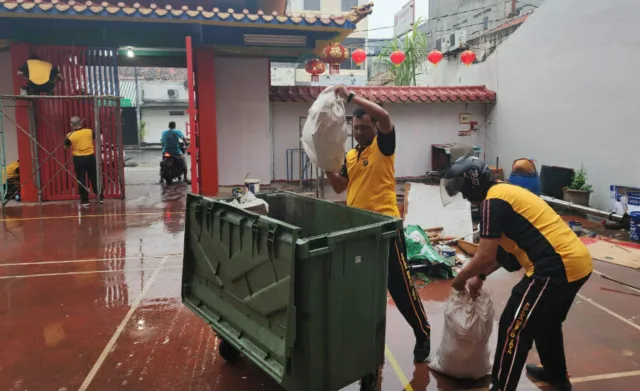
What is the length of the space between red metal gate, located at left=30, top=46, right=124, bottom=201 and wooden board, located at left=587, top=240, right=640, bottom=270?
863 cm

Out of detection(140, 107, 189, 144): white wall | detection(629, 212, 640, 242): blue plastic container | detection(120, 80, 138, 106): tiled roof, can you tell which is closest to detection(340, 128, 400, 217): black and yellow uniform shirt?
detection(629, 212, 640, 242): blue plastic container

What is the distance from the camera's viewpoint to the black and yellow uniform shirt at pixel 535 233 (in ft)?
8.24

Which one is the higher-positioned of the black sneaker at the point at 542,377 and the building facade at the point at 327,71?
the building facade at the point at 327,71

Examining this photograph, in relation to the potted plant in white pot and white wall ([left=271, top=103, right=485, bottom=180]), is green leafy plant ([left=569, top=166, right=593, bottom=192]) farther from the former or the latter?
white wall ([left=271, top=103, right=485, bottom=180])

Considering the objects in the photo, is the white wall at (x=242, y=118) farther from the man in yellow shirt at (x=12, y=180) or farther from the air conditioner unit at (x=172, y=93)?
the air conditioner unit at (x=172, y=93)

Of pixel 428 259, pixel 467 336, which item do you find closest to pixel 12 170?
pixel 428 259

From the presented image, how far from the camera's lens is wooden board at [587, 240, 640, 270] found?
574cm

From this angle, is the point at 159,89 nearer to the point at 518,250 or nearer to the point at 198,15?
the point at 198,15

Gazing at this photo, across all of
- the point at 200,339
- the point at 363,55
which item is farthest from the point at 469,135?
the point at 200,339

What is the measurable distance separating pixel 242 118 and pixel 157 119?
19.6 metres

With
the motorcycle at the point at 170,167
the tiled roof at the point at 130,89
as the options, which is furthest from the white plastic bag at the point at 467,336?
the tiled roof at the point at 130,89

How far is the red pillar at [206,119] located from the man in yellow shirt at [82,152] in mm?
2116

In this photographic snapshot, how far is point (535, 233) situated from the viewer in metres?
2.55

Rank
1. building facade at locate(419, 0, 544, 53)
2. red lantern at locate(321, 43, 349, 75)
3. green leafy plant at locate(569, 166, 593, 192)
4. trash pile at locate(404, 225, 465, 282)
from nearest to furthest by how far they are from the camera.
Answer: trash pile at locate(404, 225, 465, 282) < green leafy plant at locate(569, 166, 593, 192) < red lantern at locate(321, 43, 349, 75) < building facade at locate(419, 0, 544, 53)
